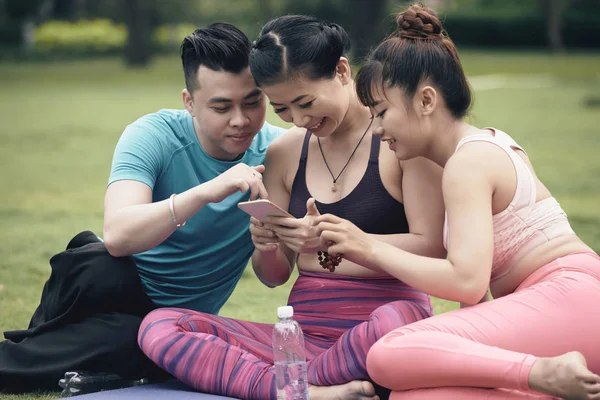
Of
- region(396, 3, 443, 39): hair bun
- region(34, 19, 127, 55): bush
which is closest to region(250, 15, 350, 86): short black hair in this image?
region(396, 3, 443, 39): hair bun

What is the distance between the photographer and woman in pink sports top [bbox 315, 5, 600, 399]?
3107mm

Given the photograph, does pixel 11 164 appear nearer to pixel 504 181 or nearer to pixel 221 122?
pixel 221 122

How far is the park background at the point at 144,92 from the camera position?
7512mm

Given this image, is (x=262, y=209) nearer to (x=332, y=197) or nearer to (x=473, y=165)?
(x=332, y=197)

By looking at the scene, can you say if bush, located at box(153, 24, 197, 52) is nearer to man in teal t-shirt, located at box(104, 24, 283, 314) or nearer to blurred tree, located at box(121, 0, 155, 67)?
blurred tree, located at box(121, 0, 155, 67)

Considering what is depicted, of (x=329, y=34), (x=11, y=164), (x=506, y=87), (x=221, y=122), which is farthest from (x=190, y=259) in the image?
(x=506, y=87)

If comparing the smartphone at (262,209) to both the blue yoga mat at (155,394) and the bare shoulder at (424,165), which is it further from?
the blue yoga mat at (155,394)

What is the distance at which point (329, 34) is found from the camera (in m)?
3.75

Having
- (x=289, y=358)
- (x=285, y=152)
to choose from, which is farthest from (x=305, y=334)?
(x=285, y=152)

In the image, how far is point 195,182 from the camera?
13.7ft

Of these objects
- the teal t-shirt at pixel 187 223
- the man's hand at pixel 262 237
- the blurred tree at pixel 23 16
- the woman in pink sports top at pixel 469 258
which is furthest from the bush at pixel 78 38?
the woman in pink sports top at pixel 469 258

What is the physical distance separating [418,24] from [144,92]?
62.2 ft

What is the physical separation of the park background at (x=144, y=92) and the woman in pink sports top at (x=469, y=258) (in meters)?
0.28

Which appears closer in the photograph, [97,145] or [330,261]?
[330,261]
